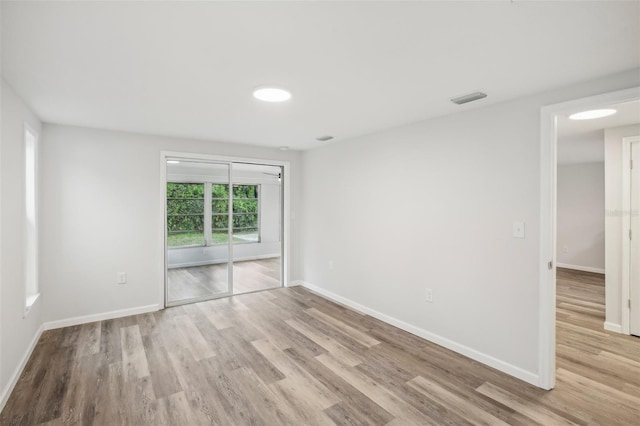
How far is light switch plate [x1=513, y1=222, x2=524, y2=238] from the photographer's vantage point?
8.42 feet

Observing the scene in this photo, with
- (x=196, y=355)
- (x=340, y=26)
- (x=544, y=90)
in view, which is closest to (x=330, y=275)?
(x=196, y=355)

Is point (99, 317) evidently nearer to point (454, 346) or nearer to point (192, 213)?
point (192, 213)

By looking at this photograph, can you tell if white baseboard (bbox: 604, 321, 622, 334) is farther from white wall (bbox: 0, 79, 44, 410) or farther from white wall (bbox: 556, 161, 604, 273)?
white wall (bbox: 0, 79, 44, 410)

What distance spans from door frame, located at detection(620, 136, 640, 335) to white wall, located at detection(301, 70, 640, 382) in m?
1.88

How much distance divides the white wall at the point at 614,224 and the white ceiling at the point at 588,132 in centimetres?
15

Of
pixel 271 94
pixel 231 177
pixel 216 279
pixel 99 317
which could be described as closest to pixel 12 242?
pixel 99 317

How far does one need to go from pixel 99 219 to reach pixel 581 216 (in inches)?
347

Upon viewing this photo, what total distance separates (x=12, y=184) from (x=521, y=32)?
3.63 metres

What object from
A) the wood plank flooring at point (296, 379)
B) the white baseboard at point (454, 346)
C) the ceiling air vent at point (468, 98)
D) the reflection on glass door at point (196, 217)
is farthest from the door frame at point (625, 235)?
the reflection on glass door at point (196, 217)

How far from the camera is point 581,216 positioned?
6586mm

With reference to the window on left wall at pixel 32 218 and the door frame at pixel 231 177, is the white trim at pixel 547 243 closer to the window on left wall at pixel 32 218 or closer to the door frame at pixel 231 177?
the door frame at pixel 231 177

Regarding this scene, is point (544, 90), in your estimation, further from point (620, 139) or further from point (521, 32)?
point (620, 139)

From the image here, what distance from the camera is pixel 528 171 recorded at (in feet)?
8.25

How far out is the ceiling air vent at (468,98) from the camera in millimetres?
2502
